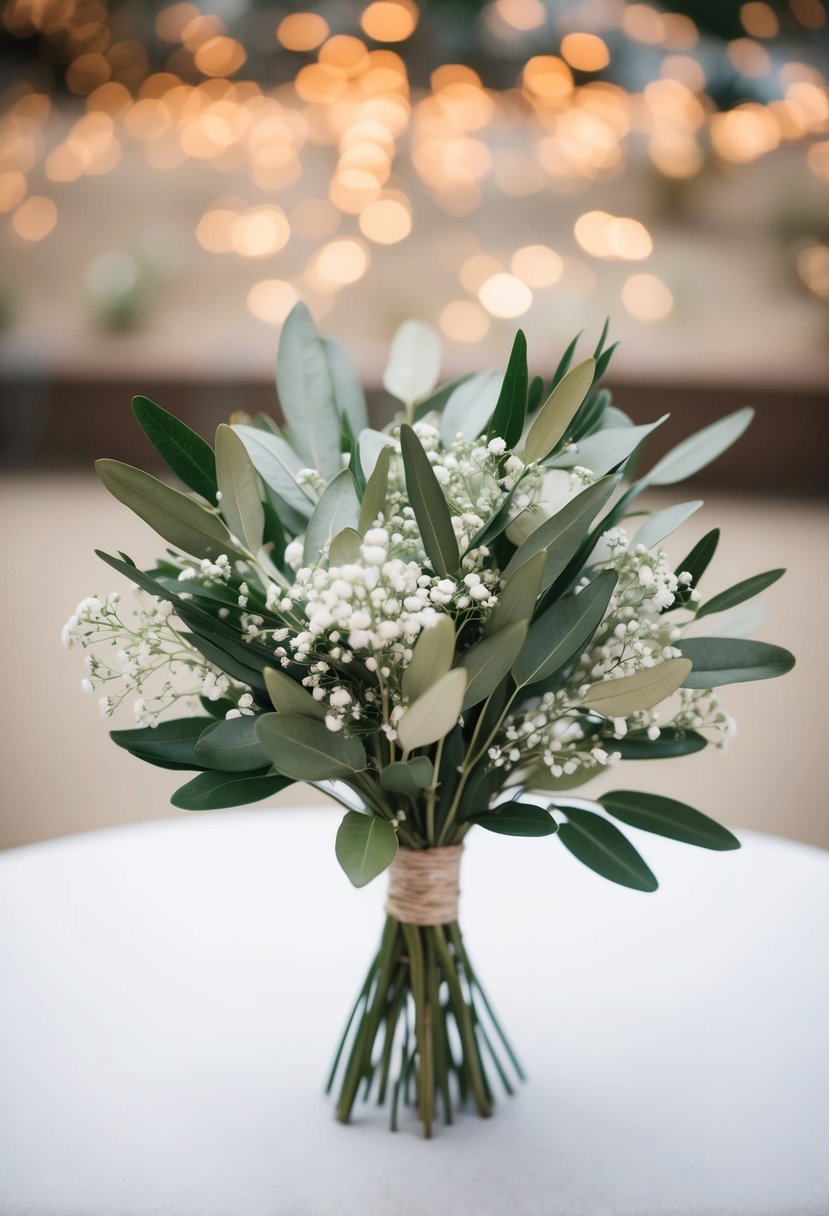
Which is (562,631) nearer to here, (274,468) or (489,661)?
(489,661)

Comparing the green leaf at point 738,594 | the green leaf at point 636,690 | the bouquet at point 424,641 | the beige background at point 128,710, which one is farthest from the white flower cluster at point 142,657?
the beige background at point 128,710

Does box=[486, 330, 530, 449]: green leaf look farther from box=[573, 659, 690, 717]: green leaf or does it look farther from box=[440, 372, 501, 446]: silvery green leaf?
box=[573, 659, 690, 717]: green leaf

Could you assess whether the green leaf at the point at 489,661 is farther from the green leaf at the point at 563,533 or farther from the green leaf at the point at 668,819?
the green leaf at the point at 668,819

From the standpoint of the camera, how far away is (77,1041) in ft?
2.52

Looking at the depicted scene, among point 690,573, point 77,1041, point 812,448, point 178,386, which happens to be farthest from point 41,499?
point 690,573

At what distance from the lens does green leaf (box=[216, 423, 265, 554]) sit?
24.0 inches

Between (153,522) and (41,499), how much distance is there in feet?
8.13

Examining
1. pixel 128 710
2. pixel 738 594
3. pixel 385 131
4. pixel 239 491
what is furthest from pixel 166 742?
pixel 385 131

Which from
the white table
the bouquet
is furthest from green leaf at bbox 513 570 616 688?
the white table

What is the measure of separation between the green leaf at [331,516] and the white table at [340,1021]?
0.39 m

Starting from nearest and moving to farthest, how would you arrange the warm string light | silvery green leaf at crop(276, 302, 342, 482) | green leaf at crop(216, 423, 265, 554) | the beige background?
1. green leaf at crop(216, 423, 265, 554)
2. silvery green leaf at crop(276, 302, 342, 482)
3. the beige background
4. the warm string light

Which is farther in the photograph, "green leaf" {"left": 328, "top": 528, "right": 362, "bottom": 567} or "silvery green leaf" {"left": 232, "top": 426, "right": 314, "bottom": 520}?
"silvery green leaf" {"left": 232, "top": 426, "right": 314, "bottom": 520}

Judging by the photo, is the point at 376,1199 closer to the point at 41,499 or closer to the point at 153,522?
the point at 153,522

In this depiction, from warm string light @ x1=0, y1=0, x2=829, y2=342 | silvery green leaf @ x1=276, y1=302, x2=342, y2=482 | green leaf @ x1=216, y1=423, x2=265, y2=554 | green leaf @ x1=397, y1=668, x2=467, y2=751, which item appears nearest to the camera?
green leaf @ x1=397, y1=668, x2=467, y2=751
